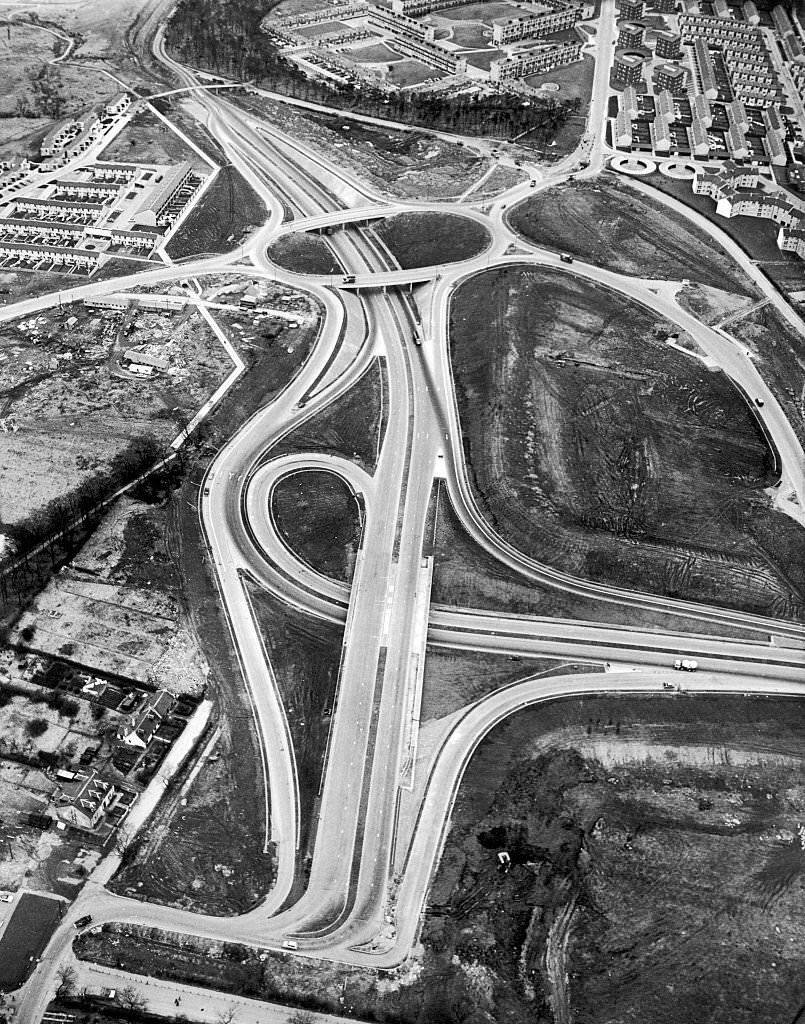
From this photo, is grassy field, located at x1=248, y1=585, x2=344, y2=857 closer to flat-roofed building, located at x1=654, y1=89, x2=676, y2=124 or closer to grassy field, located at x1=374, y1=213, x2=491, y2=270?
grassy field, located at x1=374, y1=213, x2=491, y2=270

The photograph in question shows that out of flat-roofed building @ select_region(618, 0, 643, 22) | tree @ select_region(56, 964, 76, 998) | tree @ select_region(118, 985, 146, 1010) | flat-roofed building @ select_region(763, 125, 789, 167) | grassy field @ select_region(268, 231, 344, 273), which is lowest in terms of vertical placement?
tree @ select_region(118, 985, 146, 1010)

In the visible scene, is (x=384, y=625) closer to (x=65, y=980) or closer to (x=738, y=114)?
(x=65, y=980)

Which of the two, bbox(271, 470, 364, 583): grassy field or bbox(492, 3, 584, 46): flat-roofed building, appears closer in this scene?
bbox(271, 470, 364, 583): grassy field

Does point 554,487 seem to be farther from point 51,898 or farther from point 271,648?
point 51,898

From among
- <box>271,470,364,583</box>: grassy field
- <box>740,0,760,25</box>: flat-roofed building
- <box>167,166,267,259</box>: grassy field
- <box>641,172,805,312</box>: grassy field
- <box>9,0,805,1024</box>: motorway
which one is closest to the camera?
<box>9,0,805,1024</box>: motorway

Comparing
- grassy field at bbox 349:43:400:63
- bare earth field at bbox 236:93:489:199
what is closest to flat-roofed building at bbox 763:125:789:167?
bare earth field at bbox 236:93:489:199

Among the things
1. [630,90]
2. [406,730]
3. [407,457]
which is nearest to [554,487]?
[407,457]

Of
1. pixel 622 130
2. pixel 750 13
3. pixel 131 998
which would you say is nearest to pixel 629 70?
pixel 622 130
